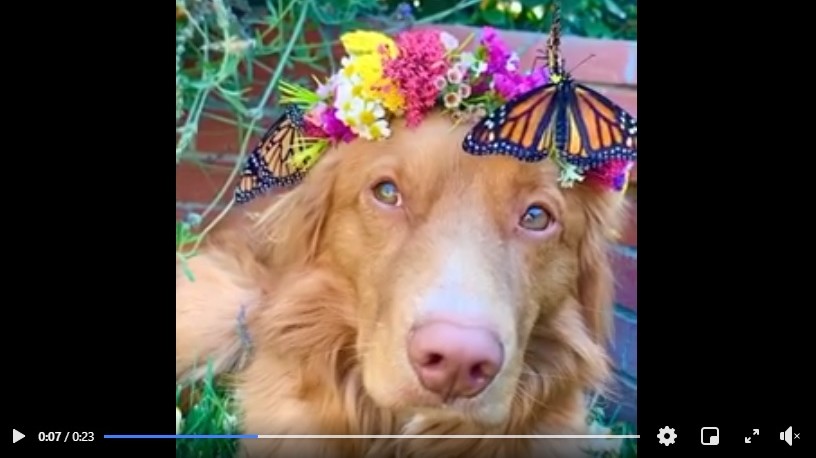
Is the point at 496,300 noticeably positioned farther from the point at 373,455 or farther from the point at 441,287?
the point at 373,455

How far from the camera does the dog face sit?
1342 mm

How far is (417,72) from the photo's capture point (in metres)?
1.43

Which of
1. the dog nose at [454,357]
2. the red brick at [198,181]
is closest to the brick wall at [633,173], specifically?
→ the red brick at [198,181]

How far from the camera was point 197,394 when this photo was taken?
5.07 ft

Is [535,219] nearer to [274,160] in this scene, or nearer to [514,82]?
[514,82]

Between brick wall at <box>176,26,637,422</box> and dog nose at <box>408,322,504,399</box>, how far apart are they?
217 mm

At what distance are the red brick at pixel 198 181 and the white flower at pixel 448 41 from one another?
0.32 meters

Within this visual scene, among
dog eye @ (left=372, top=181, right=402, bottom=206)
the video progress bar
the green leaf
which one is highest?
the green leaf

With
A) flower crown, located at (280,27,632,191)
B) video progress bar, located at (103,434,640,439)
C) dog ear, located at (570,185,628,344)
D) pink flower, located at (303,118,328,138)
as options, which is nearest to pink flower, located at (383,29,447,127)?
flower crown, located at (280,27,632,191)

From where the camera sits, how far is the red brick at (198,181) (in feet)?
4.87
